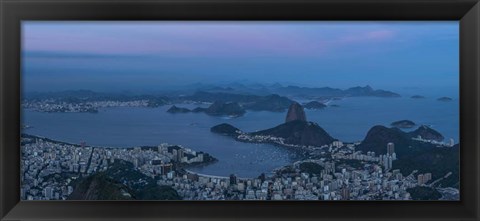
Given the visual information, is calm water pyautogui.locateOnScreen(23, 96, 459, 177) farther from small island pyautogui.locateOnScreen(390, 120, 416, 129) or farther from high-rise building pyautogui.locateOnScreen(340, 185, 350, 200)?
high-rise building pyautogui.locateOnScreen(340, 185, 350, 200)

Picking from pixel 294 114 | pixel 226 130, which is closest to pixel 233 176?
pixel 226 130

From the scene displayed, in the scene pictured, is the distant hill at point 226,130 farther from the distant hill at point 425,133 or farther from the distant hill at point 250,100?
the distant hill at point 425,133

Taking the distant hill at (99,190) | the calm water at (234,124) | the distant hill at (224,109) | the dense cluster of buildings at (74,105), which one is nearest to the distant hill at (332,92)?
the calm water at (234,124)

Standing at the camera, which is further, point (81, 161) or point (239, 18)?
point (81, 161)

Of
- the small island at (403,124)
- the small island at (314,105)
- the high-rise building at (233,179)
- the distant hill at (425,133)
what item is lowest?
the high-rise building at (233,179)

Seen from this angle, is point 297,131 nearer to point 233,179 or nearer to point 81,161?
point 233,179

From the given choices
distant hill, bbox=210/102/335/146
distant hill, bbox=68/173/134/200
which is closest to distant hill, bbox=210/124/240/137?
distant hill, bbox=210/102/335/146
